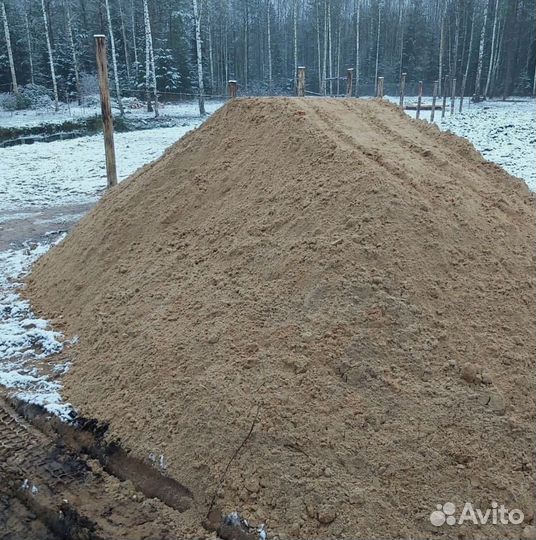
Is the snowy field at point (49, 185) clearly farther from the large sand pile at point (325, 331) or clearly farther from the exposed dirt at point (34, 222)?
the large sand pile at point (325, 331)

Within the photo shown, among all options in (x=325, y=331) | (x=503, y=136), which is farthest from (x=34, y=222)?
(x=503, y=136)

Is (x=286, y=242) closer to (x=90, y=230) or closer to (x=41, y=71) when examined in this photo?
(x=90, y=230)

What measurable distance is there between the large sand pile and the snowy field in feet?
0.83

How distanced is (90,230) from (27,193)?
5123mm

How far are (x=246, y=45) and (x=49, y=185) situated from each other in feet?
83.0

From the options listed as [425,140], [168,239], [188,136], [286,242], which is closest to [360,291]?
[286,242]

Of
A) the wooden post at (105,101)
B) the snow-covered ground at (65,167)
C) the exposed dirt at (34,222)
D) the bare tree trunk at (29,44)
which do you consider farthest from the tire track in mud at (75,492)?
the bare tree trunk at (29,44)

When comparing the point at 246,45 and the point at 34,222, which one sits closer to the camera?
the point at 34,222

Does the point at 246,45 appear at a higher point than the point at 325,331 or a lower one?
higher

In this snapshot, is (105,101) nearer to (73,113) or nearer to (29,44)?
(73,113)

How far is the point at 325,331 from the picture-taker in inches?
113

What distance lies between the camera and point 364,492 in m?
2.35

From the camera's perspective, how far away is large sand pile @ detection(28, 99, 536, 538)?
2428mm

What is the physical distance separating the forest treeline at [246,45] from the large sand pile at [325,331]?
16.7 metres
